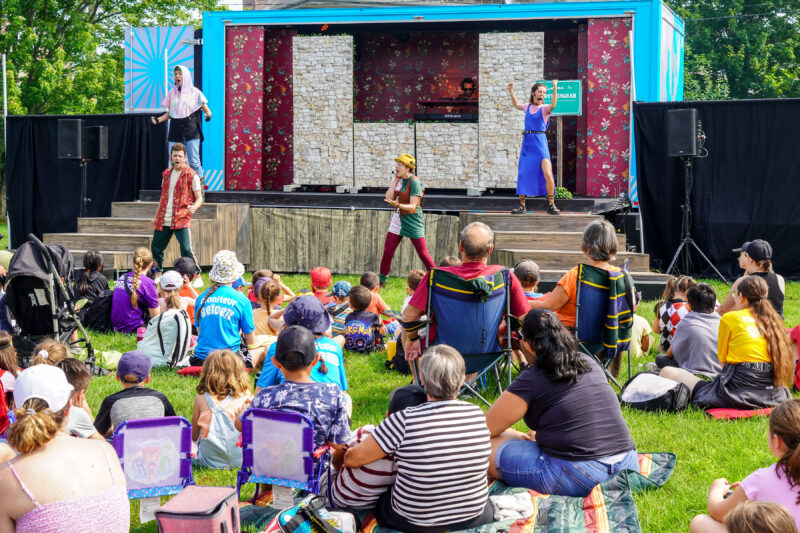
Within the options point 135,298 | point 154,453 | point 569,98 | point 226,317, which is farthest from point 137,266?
point 569,98

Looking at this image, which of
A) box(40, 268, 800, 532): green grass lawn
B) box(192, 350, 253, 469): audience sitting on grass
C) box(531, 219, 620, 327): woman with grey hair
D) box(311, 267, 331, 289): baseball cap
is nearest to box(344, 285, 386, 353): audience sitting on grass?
box(40, 268, 800, 532): green grass lawn

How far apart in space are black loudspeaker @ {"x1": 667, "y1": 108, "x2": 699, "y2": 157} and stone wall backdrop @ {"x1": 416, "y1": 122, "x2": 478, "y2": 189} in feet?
11.2

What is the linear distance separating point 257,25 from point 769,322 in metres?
10.4

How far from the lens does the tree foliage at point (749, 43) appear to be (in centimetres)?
3198

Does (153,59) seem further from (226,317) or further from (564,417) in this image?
(564,417)

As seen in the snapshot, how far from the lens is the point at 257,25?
1393 centimetres

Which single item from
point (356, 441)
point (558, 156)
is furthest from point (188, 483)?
point (558, 156)

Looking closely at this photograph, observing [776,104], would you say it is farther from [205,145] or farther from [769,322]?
[205,145]

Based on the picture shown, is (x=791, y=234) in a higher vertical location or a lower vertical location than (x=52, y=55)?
lower

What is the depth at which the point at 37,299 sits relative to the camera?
6699mm

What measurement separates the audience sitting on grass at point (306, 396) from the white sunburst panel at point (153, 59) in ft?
51.5

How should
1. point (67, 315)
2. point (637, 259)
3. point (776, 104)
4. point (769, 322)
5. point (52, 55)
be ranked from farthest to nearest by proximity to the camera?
1. point (52, 55)
2. point (776, 104)
3. point (637, 259)
4. point (67, 315)
5. point (769, 322)

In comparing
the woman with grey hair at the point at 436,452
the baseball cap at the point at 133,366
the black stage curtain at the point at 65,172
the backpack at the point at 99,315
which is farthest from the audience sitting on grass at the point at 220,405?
the black stage curtain at the point at 65,172

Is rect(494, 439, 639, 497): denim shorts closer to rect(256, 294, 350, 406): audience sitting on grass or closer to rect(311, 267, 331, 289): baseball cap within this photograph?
rect(256, 294, 350, 406): audience sitting on grass
